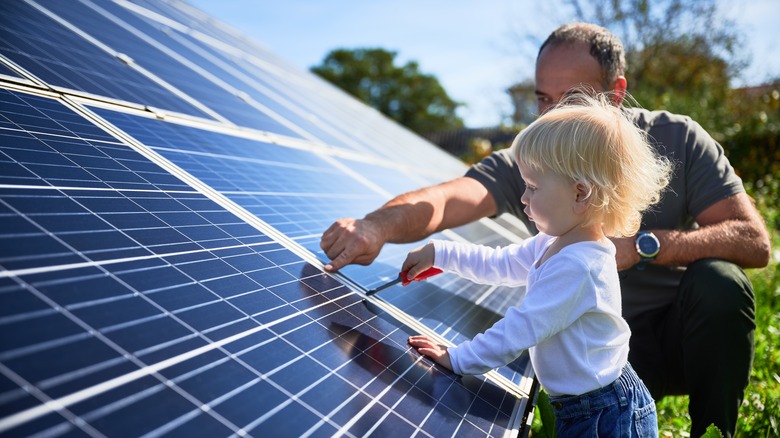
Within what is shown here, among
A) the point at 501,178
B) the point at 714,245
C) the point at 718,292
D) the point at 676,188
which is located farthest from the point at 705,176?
the point at 501,178

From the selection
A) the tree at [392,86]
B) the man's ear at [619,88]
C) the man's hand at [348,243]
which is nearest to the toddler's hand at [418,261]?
the man's hand at [348,243]

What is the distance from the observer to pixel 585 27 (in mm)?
3881

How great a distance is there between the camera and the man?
295 centimetres

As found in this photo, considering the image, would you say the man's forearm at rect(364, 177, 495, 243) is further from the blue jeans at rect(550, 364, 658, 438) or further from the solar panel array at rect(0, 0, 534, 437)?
the blue jeans at rect(550, 364, 658, 438)

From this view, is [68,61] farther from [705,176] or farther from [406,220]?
[705,176]

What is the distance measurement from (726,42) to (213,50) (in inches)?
918

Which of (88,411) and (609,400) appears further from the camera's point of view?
(609,400)

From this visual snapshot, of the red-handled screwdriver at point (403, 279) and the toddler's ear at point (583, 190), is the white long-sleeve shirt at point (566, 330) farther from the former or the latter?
the red-handled screwdriver at point (403, 279)

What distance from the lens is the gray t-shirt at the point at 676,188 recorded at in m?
3.70

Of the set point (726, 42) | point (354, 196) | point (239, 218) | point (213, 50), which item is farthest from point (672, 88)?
point (239, 218)

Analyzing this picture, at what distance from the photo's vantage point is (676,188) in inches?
149

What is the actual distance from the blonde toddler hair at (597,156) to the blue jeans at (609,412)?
0.63 meters

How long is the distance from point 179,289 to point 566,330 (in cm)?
138

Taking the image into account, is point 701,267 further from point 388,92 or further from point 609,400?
point 388,92
